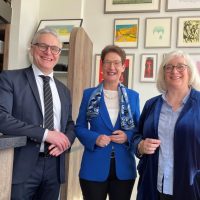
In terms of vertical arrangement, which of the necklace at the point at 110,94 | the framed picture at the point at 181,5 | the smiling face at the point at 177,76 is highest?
the framed picture at the point at 181,5

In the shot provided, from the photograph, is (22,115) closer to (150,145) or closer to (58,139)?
(58,139)

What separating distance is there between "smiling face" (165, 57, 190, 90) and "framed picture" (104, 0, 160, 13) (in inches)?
66.2

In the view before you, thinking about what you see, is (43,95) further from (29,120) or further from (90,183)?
(90,183)

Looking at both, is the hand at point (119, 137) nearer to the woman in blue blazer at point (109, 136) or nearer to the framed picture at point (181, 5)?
the woman in blue blazer at point (109, 136)

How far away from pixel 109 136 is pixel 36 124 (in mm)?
418

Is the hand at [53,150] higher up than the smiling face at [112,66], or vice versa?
the smiling face at [112,66]

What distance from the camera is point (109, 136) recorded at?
5.47 feet

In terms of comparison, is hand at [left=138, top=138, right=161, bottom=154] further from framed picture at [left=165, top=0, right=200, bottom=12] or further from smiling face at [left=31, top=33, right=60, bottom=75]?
framed picture at [left=165, top=0, right=200, bottom=12]

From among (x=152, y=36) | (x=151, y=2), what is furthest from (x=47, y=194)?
(x=151, y=2)

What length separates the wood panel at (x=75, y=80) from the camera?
2.44 meters

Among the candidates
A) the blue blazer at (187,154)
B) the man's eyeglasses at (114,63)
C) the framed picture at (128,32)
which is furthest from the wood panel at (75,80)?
the blue blazer at (187,154)

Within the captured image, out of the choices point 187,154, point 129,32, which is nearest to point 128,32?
point 129,32

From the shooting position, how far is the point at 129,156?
1696 mm

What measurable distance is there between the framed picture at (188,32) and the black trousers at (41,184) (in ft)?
6.32
